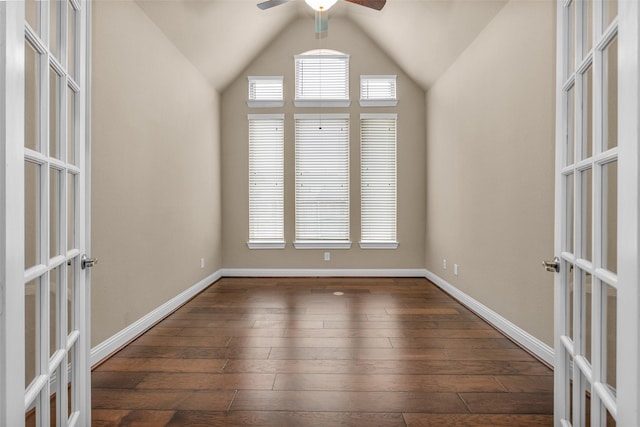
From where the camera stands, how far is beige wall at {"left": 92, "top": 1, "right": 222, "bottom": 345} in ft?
8.21

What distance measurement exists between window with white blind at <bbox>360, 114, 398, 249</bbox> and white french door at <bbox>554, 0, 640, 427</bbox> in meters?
3.76

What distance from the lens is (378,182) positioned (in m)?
5.34

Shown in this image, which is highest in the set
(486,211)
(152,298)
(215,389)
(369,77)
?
(369,77)

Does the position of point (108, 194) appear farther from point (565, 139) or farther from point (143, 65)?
point (565, 139)

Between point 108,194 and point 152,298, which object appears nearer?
point 108,194

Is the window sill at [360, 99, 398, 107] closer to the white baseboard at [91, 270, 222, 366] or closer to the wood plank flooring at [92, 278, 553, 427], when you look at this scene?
the wood plank flooring at [92, 278, 553, 427]

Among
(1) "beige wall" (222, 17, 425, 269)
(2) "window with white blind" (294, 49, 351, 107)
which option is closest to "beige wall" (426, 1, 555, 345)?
(1) "beige wall" (222, 17, 425, 269)

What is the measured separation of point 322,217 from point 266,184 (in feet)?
3.10

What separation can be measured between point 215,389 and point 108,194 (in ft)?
4.93

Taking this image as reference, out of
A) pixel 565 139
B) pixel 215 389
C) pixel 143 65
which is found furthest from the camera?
pixel 143 65

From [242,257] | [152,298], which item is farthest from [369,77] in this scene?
[152,298]

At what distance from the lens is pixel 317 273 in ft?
17.5

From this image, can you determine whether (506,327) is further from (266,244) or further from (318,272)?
(266,244)
